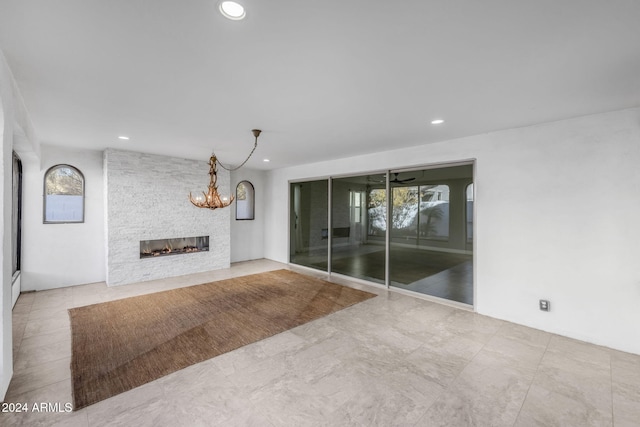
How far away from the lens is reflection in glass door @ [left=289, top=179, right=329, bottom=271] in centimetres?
666

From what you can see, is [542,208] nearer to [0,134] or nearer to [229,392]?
[229,392]

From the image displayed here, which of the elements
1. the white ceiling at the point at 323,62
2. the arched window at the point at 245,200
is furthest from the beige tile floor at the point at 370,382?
the arched window at the point at 245,200

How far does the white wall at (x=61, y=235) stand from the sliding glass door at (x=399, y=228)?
4.45 metres

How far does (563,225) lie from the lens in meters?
3.35

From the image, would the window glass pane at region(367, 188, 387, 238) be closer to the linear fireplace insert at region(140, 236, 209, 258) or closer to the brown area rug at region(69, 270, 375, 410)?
the brown area rug at region(69, 270, 375, 410)

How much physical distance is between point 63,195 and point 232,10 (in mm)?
5758

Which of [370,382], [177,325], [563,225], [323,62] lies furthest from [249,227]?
[563,225]

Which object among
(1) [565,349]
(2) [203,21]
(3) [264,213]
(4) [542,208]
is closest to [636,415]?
(1) [565,349]

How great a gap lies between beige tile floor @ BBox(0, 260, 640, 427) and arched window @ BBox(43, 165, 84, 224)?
227 centimetres

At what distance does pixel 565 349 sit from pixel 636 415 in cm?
101

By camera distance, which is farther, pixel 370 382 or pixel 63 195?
pixel 63 195

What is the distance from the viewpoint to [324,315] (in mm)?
3906

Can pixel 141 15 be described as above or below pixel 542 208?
above

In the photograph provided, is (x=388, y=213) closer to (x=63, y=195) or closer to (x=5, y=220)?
(x=5, y=220)
